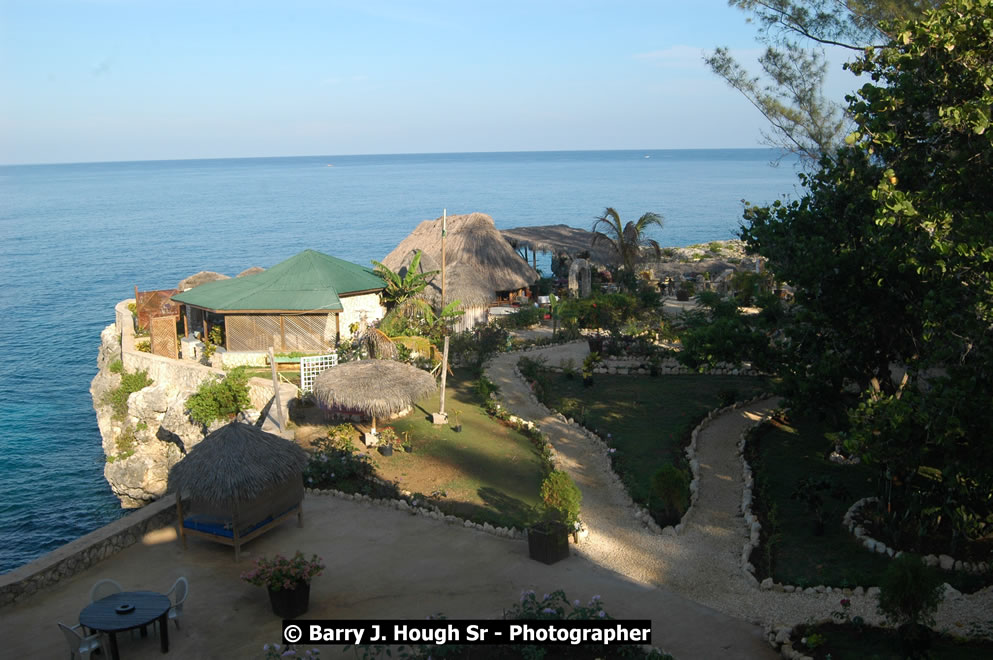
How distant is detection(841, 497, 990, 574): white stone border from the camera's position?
1125cm

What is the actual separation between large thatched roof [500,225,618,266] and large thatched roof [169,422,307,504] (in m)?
28.3

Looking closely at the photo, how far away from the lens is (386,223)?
113 metres

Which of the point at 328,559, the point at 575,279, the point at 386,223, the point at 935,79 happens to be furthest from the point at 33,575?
the point at 386,223

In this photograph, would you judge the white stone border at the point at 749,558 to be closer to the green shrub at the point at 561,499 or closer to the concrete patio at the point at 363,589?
the concrete patio at the point at 363,589

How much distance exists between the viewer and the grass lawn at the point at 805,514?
11.6m

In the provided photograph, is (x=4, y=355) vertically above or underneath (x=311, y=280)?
underneath

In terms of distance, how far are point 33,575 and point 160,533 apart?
2.42 metres

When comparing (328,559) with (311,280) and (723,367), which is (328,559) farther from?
(311,280)

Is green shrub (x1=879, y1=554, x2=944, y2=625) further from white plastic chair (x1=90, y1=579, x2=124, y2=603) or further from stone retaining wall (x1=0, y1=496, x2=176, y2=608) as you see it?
stone retaining wall (x1=0, y1=496, x2=176, y2=608)

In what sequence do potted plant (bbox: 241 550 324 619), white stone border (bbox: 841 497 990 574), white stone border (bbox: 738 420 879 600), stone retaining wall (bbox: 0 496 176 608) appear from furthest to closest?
1. stone retaining wall (bbox: 0 496 176 608)
2. white stone border (bbox: 841 497 990 574)
3. white stone border (bbox: 738 420 879 600)
4. potted plant (bbox: 241 550 324 619)

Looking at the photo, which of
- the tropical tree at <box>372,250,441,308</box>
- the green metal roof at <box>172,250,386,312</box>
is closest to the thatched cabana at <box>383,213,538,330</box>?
the tropical tree at <box>372,250,441,308</box>

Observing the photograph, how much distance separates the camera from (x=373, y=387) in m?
18.1

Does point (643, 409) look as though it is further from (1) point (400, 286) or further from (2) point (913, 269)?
(1) point (400, 286)

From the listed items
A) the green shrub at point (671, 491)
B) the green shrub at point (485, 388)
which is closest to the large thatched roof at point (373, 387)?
the green shrub at point (485, 388)
